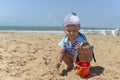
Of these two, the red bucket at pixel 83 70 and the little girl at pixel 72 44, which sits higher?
the little girl at pixel 72 44

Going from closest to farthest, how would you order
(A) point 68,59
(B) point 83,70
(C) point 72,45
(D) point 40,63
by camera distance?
(B) point 83,70 < (C) point 72,45 < (A) point 68,59 < (D) point 40,63

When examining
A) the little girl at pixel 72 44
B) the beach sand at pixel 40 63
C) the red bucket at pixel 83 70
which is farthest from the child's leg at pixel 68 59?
the red bucket at pixel 83 70

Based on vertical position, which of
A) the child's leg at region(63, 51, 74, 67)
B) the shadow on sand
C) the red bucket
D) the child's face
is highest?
the child's face

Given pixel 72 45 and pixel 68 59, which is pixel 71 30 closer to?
pixel 72 45

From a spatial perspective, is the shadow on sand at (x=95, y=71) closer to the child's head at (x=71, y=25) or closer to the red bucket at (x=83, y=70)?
the red bucket at (x=83, y=70)

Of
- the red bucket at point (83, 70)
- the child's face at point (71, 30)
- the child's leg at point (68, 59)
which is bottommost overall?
the red bucket at point (83, 70)

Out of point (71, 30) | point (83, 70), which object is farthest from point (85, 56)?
point (71, 30)

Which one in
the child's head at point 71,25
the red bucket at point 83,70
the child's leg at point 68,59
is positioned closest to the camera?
the red bucket at point 83,70

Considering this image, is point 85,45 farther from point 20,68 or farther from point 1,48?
point 1,48

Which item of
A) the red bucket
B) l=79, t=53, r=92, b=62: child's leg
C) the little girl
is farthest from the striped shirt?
the red bucket

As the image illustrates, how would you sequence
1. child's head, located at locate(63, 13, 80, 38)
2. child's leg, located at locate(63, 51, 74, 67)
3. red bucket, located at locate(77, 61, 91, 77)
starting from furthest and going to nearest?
child's leg, located at locate(63, 51, 74, 67) < child's head, located at locate(63, 13, 80, 38) < red bucket, located at locate(77, 61, 91, 77)

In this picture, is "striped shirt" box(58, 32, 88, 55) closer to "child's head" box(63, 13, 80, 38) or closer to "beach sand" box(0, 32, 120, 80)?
"child's head" box(63, 13, 80, 38)

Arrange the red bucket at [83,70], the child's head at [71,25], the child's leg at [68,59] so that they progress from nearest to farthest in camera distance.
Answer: the red bucket at [83,70], the child's head at [71,25], the child's leg at [68,59]

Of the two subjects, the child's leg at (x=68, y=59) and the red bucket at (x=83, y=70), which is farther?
the child's leg at (x=68, y=59)
